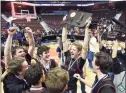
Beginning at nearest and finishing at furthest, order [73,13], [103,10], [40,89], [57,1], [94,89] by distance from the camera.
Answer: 1. [40,89]
2. [94,89]
3. [73,13]
4. [57,1]
5. [103,10]

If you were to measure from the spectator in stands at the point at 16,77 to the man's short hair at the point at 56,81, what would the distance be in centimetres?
67

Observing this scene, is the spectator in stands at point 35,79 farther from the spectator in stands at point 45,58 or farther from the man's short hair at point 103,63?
the spectator in stands at point 45,58

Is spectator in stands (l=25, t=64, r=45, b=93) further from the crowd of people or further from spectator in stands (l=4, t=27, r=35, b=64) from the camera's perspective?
spectator in stands (l=4, t=27, r=35, b=64)

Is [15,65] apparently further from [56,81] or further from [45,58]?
[45,58]

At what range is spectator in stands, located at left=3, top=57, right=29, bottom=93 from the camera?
10.4 feet

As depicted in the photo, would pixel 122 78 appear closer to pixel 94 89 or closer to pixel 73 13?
pixel 73 13

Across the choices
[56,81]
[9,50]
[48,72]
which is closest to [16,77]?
[9,50]

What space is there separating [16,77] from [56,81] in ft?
2.90

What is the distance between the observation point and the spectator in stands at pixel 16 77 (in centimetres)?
317

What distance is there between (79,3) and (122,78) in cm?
2951

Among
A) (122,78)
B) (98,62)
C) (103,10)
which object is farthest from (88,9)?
(98,62)

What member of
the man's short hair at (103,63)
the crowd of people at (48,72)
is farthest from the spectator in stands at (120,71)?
the man's short hair at (103,63)

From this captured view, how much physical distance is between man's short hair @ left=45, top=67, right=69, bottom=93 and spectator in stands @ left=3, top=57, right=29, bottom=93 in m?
0.67

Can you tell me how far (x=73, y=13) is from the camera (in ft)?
16.6
